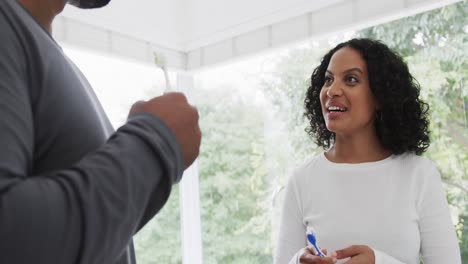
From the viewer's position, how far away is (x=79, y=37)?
6.82 ft

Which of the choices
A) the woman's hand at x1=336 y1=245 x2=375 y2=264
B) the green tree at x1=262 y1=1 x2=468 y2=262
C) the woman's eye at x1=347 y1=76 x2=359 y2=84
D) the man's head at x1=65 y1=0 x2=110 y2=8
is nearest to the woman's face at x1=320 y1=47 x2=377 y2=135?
the woman's eye at x1=347 y1=76 x2=359 y2=84

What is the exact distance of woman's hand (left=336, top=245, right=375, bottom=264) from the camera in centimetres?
113

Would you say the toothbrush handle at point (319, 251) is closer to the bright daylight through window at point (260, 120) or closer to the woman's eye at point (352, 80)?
the woman's eye at point (352, 80)

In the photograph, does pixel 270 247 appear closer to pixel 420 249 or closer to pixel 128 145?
pixel 420 249

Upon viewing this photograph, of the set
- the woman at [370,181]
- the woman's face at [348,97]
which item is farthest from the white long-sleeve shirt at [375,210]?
the woman's face at [348,97]

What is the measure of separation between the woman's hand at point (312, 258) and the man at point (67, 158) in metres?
0.79

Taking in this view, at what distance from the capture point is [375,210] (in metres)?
1.27

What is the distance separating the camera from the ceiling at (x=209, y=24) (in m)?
1.92

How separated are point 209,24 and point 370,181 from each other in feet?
4.88

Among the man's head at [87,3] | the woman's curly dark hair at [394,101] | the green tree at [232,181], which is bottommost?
the green tree at [232,181]

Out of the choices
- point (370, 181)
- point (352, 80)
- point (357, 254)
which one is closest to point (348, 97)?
point (352, 80)

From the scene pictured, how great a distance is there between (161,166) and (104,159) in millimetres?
47

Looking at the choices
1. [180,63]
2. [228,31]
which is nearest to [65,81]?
[228,31]

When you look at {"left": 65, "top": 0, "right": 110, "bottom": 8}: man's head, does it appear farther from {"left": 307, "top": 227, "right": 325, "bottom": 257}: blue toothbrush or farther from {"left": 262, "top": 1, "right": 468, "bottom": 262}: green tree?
{"left": 262, "top": 1, "right": 468, "bottom": 262}: green tree
